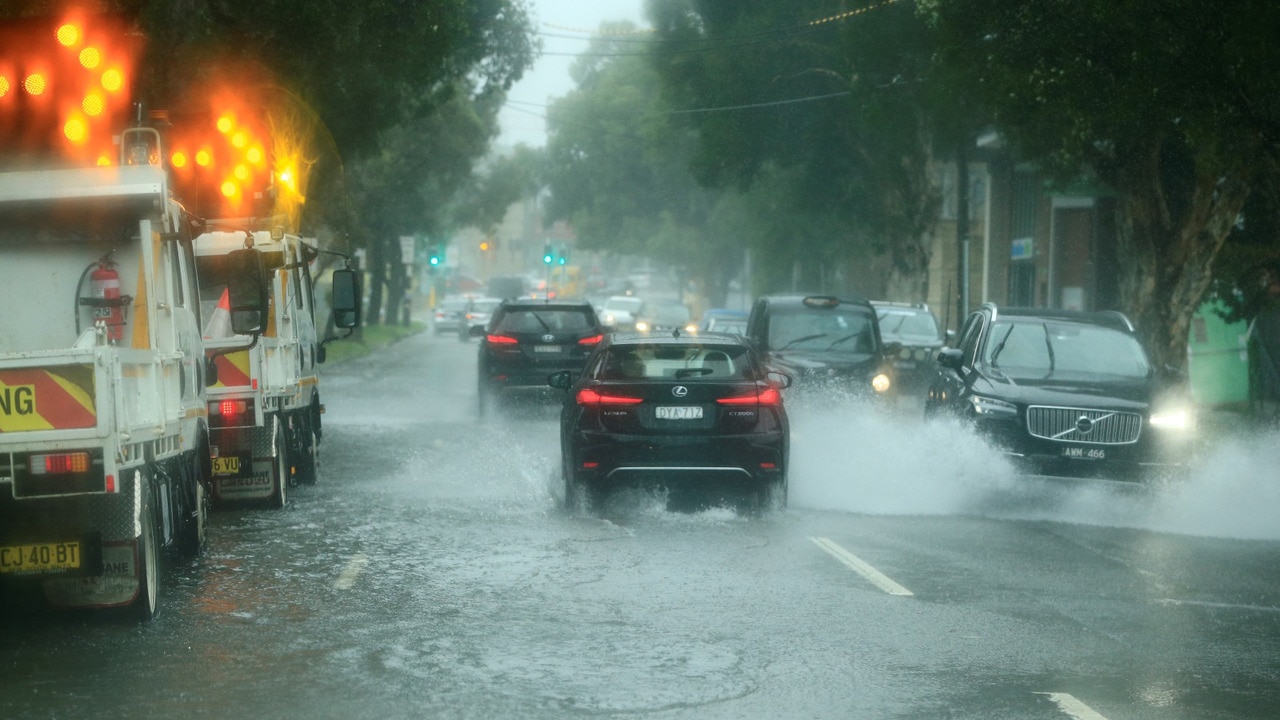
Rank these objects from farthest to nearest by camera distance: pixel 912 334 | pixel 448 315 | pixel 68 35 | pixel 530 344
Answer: pixel 448 315 → pixel 912 334 → pixel 530 344 → pixel 68 35

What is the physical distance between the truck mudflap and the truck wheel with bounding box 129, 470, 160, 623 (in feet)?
16.0

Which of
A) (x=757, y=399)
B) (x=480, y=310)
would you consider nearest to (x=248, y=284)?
(x=757, y=399)

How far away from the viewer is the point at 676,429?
13.5 meters

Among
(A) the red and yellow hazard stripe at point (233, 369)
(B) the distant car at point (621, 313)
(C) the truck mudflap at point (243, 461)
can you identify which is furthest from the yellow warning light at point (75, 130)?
(B) the distant car at point (621, 313)

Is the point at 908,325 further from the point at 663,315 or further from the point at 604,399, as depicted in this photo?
the point at 663,315

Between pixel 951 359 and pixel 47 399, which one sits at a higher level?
pixel 47 399

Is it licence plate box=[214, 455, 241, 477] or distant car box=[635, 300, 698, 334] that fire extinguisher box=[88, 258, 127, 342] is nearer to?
licence plate box=[214, 455, 241, 477]

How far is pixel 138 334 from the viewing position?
9875 millimetres

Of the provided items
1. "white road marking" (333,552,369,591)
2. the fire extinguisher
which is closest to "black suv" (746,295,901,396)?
"white road marking" (333,552,369,591)

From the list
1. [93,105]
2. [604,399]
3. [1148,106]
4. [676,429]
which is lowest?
[676,429]

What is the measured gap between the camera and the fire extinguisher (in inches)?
388

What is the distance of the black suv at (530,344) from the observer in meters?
26.0

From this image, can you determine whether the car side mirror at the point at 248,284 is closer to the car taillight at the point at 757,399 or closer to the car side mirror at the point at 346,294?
the car taillight at the point at 757,399

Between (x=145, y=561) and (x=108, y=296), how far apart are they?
1.61m
